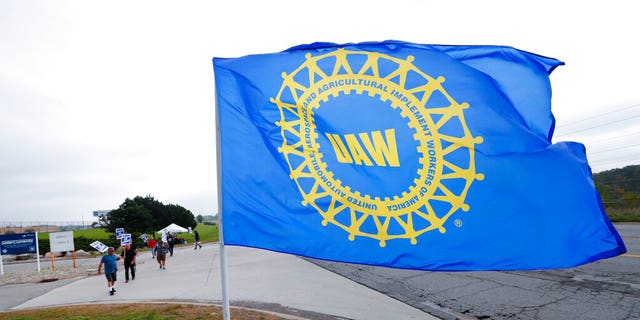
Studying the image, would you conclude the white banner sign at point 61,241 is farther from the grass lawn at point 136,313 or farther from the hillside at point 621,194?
the hillside at point 621,194

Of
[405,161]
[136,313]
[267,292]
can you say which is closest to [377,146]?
[405,161]

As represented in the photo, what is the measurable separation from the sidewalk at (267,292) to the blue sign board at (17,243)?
38.0 ft

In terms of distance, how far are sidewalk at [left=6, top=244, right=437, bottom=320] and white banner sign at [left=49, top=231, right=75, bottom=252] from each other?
32.3 feet

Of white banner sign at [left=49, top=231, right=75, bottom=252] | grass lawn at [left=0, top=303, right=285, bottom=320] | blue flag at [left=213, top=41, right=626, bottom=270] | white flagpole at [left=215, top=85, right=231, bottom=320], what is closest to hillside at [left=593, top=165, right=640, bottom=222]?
blue flag at [left=213, top=41, right=626, bottom=270]

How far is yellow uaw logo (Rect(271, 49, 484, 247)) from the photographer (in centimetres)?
429

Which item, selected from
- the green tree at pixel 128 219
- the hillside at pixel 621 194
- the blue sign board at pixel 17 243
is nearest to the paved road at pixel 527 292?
the hillside at pixel 621 194

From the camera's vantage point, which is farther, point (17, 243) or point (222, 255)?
point (17, 243)

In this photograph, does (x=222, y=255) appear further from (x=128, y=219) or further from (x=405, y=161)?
(x=128, y=219)

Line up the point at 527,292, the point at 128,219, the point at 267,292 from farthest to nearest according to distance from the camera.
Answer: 1. the point at 128,219
2. the point at 267,292
3. the point at 527,292

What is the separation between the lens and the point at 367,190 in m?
4.41

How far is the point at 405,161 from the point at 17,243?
27674 mm

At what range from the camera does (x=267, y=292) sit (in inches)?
405

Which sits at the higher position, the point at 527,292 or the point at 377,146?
the point at 377,146

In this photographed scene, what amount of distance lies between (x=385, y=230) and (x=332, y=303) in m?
5.04
